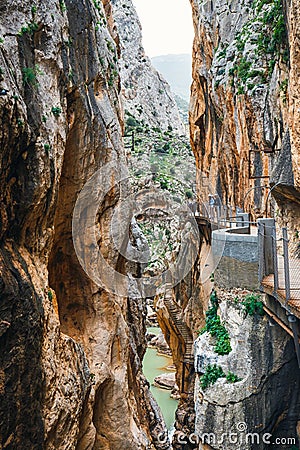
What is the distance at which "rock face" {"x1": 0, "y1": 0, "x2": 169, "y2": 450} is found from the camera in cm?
538

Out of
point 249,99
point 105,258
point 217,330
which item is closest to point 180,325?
point 217,330

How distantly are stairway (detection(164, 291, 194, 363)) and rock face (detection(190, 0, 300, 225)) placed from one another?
19.9 ft

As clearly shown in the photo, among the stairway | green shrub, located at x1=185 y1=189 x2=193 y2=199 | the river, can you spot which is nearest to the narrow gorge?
the stairway

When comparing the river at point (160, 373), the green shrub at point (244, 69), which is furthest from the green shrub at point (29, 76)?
the river at point (160, 373)

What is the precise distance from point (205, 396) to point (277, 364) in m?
1.76

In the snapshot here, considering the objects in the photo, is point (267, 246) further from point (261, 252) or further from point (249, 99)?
point (249, 99)

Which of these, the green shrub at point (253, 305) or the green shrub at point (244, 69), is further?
the green shrub at point (244, 69)

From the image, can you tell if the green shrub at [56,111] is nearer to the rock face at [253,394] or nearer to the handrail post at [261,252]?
the handrail post at [261,252]

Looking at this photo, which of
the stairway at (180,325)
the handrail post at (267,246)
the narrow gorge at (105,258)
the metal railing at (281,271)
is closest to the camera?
the narrow gorge at (105,258)

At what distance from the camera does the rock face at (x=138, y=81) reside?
48.7m

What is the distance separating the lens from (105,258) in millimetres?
9672

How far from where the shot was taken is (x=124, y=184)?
10.8 m

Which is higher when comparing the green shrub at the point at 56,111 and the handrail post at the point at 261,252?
the green shrub at the point at 56,111

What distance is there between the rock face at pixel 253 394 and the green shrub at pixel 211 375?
81 millimetres
